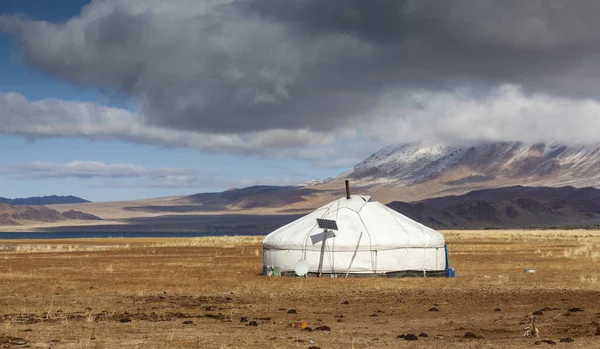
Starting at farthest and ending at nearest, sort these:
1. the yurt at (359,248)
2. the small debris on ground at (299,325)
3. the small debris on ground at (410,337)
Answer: the yurt at (359,248), the small debris on ground at (299,325), the small debris on ground at (410,337)

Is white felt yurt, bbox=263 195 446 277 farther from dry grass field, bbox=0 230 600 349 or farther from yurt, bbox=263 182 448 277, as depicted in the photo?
dry grass field, bbox=0 230 600 349

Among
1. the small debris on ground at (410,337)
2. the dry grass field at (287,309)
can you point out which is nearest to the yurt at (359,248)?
the dry grass field at (287,309)

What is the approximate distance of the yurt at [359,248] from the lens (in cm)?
3111

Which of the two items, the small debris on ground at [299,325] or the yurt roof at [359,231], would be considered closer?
the small debris on ground at [299,325]

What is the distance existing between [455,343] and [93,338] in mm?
6611

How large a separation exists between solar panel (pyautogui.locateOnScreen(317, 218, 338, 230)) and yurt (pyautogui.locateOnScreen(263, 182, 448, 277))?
7 cm

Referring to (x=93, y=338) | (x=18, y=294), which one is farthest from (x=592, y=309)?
(x=18, y=294)

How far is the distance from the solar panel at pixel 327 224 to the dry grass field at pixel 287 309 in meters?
1.89

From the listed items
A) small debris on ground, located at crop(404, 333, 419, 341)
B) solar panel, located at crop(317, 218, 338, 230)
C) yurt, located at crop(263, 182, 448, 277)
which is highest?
solar panel, located at crop(317, 218, 338, 230)

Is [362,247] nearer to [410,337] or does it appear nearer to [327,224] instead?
[327,224]

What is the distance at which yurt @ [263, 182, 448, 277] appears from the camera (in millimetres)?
31109

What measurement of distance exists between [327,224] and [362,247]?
157 cm

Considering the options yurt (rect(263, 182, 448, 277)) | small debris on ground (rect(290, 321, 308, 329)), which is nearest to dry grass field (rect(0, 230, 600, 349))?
small debris on ground (rect(290, 321, 308, 329))

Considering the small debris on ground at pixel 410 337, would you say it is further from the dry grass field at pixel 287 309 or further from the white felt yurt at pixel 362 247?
the white felt yurt at pixel 362 247
